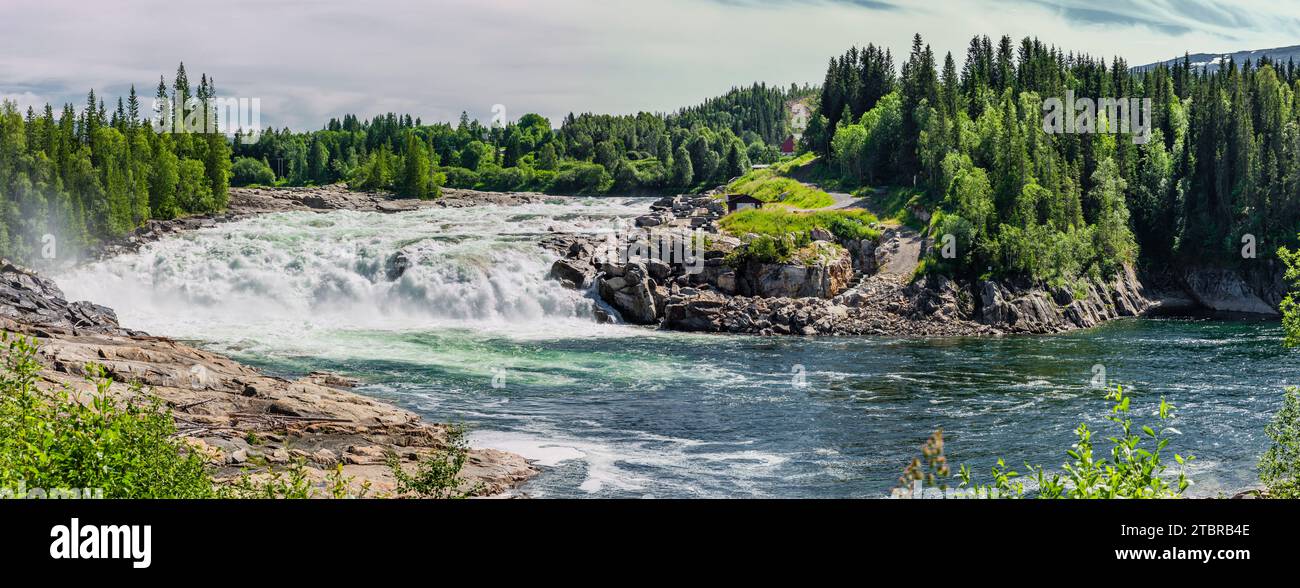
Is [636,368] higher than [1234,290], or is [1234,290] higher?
[1234,290]

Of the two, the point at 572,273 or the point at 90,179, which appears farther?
the point at 90,179

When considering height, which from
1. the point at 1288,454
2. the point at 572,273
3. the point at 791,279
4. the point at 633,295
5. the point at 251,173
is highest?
the point at 251,173

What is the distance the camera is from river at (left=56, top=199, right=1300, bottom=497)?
115 feet

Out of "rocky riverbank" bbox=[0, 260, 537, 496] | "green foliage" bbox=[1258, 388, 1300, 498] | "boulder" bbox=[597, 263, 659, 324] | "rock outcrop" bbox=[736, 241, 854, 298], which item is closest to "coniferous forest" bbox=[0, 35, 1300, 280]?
"rock outcrop" bbox=[736, 241, 854, 298]

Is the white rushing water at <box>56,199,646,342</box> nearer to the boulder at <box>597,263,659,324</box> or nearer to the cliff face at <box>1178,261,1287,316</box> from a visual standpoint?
the boulder at <box>597,263,659,324</box>

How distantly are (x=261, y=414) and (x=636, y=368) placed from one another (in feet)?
66.0

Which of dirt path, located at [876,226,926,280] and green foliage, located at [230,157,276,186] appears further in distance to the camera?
green foliage, located at [230,157,276,186]

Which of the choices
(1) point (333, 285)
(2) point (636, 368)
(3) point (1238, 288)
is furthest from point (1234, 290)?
(1) point (333, 285)

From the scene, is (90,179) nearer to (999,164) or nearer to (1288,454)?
(999,164)

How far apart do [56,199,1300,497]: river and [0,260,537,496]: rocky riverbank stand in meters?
2.11

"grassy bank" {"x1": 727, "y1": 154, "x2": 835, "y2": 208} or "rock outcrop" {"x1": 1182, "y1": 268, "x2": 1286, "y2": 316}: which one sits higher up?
"grassy bank" {"x1": 727, "y1": 154, "x2": 835, "y2": 208}

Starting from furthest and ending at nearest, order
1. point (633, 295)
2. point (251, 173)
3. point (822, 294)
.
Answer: point (251, 173) < point (822, 294) < point (633, 295)

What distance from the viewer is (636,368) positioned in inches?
2066

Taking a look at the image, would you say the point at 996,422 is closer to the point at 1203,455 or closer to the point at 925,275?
the point at 1203,455
